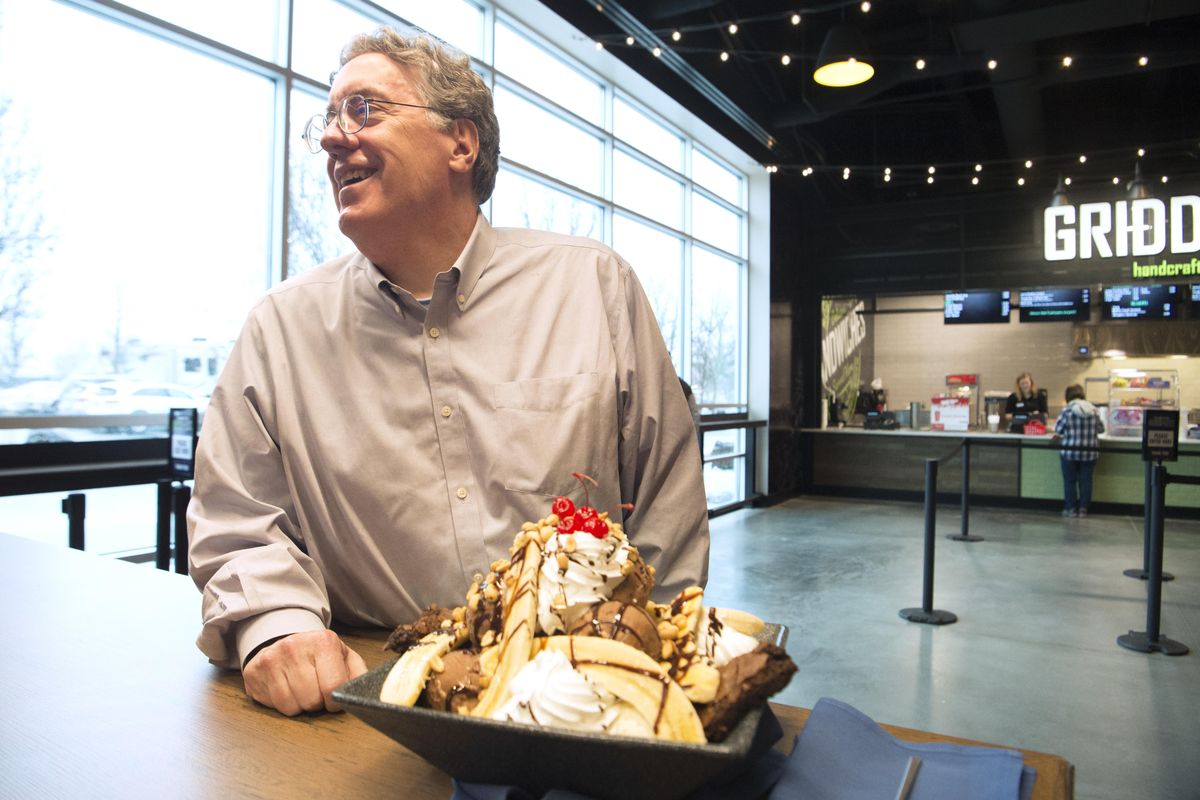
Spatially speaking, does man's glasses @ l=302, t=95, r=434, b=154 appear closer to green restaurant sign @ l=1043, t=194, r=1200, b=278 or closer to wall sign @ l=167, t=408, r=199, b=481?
wall sign @ l=167, t=408, r=199, b=481

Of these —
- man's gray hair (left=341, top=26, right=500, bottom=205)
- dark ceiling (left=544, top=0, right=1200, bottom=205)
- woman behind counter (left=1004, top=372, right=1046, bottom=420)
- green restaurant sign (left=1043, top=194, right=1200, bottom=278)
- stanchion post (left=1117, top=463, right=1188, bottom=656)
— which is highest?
dark ceiling (left=544, top=0, right=1200, bottom=205)

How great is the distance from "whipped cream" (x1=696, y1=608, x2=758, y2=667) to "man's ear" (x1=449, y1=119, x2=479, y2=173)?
3.00ft

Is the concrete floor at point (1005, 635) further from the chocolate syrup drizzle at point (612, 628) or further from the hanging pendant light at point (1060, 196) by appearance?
the hanging pendant light at point (1060, 196)

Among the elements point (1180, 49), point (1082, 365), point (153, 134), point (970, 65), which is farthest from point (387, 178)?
point (1082, 365)

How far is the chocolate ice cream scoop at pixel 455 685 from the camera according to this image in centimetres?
62

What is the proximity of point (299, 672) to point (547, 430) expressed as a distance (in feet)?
1.62

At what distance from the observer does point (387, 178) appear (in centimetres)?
120

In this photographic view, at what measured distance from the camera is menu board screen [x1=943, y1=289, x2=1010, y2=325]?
958cm

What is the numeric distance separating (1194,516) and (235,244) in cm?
937

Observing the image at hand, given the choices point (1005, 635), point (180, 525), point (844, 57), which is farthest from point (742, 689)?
point (844, 57)

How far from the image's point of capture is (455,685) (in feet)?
2.07

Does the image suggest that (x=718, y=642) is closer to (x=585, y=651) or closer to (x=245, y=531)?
(x=585, y=651)

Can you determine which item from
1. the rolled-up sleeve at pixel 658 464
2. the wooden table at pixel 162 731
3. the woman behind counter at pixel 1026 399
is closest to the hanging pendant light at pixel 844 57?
the rolled-up sleeve at pixel 658 464

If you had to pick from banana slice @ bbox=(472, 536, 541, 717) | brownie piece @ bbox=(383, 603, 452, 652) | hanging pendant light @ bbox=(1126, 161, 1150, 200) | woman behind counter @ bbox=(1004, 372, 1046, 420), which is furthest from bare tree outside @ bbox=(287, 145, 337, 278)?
woman behind counter @ bbox=(1004, 372, 1046, 420)
